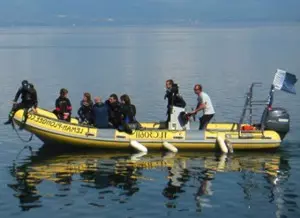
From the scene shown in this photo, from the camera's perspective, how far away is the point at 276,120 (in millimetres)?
20312

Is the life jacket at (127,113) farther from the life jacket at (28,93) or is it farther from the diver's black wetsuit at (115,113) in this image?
the life jacket at (28,93)

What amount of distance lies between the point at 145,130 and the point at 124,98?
126 cm

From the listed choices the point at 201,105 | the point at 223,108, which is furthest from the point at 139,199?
the point at 223,108

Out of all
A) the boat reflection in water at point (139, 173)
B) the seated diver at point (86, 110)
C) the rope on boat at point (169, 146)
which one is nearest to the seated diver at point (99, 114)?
the seated diver at point (86, 110)

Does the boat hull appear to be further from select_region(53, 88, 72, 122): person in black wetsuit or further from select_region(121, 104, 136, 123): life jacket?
select_region(53, 88, 72, 122): person in black wetsuit

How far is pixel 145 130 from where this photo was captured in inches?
807

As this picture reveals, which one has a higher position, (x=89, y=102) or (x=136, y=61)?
(x=136, y=61)

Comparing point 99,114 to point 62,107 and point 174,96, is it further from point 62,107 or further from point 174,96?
point 174,96

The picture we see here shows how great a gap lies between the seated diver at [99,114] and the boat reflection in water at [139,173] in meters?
0.93

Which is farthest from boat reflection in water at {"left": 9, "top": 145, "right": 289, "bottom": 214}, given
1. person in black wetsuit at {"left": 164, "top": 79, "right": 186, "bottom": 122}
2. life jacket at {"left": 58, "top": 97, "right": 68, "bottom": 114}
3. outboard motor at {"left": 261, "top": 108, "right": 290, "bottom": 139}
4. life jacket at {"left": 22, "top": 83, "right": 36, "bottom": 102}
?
life jacket at {"left": 22, "top": 83, "right": 36, "bottom": 102}

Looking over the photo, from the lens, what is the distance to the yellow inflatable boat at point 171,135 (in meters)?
20.2

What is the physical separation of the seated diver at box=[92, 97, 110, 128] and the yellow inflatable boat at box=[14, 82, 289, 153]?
27 cm

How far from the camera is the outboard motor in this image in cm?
2028

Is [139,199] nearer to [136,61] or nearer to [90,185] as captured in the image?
[90,185]
